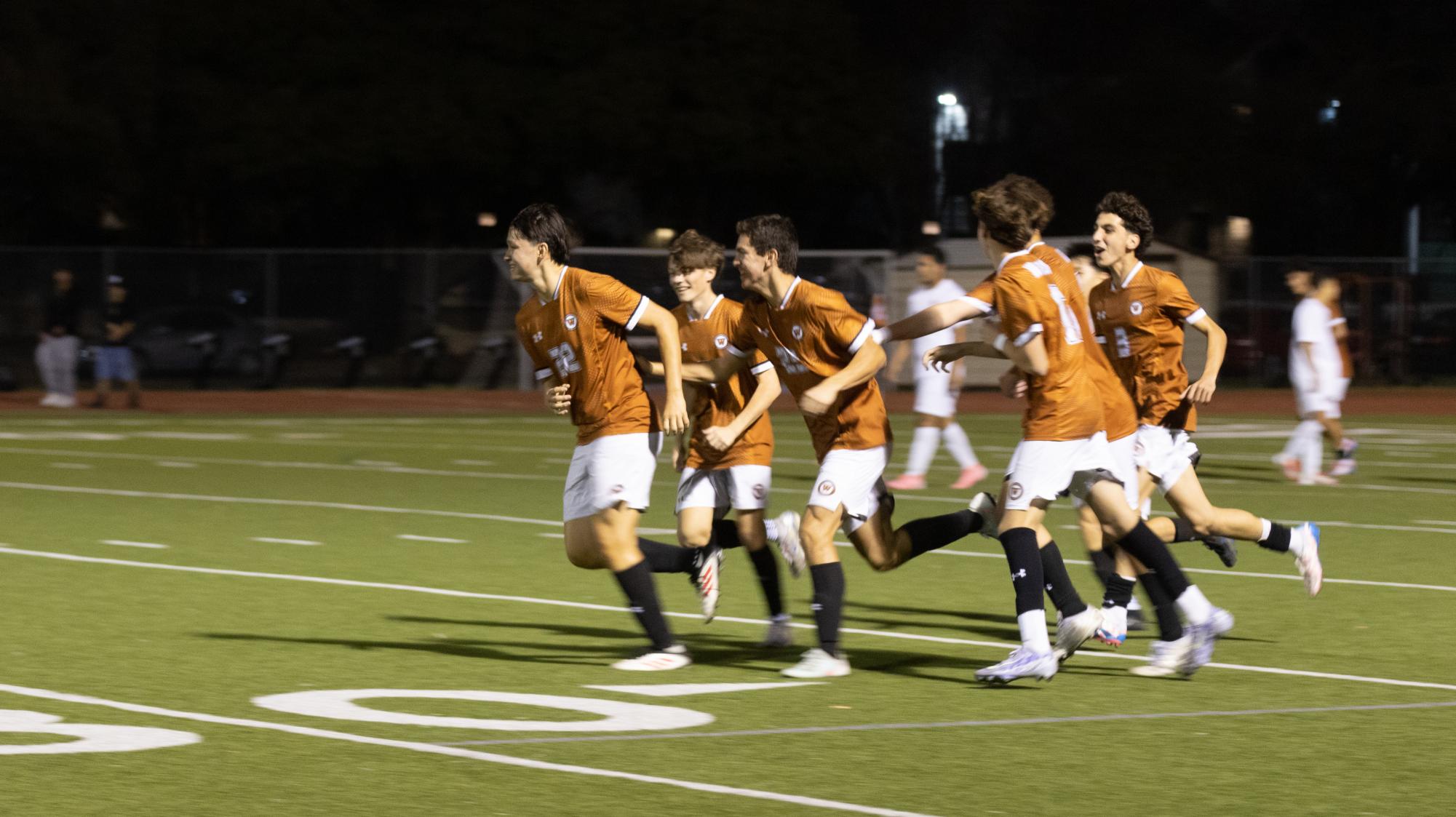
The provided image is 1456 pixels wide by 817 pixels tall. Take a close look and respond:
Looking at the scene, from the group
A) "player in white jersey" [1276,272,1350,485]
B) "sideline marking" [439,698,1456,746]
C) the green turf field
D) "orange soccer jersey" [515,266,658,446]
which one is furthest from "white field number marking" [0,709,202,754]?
"player in white jersey" [1276,272,1350,485]

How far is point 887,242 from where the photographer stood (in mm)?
56531

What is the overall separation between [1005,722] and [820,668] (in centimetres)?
108

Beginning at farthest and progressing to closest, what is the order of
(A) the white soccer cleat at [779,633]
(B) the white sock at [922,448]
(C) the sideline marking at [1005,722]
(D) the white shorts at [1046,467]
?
(B) the white sock at [922,448] → (A) the white soccer cleat at [779,633] → (D) the white shorts at [1046,467] → (C) the sideline marking at [1005,722]

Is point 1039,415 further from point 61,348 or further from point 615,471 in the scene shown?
point 61,348

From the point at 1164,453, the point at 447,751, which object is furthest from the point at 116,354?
the point at 447,751

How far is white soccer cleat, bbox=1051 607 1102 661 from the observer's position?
315 inches

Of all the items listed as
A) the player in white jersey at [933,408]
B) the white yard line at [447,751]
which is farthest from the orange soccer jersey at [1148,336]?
the player in white jersey at [933,408]

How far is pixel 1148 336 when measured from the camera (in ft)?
31.5

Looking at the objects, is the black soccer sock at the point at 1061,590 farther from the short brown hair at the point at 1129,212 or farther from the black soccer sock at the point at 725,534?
the short brown hair at the point at 1129,212

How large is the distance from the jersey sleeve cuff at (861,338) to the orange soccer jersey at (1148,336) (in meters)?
1.80

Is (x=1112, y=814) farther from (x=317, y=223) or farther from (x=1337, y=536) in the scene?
(x=317, y=223)

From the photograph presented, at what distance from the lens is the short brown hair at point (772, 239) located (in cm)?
826

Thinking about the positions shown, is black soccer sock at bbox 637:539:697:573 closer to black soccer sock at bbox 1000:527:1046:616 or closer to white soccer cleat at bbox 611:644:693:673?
white soccer cleat at bbox 611:644:693:673

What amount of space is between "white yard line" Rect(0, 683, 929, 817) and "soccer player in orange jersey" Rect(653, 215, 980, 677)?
1894mm
